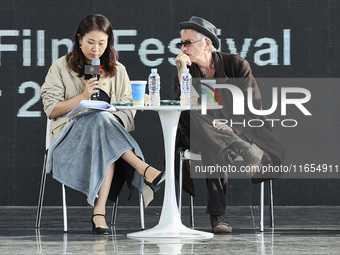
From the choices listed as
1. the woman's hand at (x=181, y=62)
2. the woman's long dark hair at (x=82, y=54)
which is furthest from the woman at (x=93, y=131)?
the woman's hand at (x=181, y=62)

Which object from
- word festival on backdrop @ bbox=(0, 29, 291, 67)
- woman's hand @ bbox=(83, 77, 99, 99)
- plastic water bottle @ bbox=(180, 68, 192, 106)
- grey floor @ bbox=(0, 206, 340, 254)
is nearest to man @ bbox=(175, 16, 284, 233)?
plastic water bottle @ bbox=(180, 68, 192, 106)

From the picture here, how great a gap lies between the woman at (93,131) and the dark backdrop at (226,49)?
1.17m

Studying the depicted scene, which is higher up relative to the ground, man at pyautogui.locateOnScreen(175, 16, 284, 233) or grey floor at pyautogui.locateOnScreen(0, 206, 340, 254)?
man at pyautogui.locateOnScreen(175, 16, 284, 233)

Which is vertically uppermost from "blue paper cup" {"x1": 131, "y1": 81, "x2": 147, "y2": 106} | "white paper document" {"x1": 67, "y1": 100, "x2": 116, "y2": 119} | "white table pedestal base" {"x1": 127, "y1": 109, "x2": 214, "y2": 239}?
"blue paper cup" {"x1": 131, "y1": 81, "x2": 147, "y2": 106}

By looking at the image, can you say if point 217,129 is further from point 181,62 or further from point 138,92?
point 138,92

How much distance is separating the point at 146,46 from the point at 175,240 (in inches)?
88.4

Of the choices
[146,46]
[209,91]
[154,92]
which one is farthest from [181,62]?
[146,46]

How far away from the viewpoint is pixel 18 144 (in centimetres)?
633

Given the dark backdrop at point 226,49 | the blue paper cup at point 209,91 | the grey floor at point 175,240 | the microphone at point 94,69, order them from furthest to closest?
1. the dark backdrop at point 226,49
2. the blue paper cup at point 209,91
3. the microphone at point 94,69
4. the grey floor at point 175,240

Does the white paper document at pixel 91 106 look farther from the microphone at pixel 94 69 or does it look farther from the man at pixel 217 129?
the man at pixel 217 129

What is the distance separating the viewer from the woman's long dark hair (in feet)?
16.3

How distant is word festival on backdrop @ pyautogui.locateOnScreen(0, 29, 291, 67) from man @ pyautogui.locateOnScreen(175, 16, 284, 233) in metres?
1.15

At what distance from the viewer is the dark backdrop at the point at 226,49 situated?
246 inches

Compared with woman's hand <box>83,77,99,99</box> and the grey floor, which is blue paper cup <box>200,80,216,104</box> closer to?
woman's hand <box>83,77,99,99</box>
